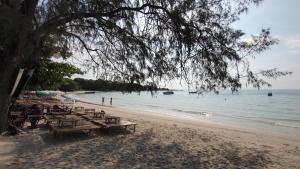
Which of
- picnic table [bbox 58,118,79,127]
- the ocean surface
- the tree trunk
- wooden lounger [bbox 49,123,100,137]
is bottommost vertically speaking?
the ocean surface

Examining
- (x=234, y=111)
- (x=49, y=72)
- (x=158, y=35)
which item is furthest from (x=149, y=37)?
(x=234, y=111)

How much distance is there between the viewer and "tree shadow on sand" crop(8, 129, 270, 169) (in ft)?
19.6

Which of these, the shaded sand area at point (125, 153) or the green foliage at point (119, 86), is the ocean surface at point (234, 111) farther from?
the shaded sand area at point (125, 153)

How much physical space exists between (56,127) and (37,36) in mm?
2920

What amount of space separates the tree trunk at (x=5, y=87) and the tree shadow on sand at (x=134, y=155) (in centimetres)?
193

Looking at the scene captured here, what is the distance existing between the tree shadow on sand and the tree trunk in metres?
1.93

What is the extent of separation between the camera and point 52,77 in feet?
53.6

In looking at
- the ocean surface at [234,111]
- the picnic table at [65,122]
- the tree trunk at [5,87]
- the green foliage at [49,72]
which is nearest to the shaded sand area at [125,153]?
the picnic table at [65,122]

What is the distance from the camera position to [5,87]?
322 inches

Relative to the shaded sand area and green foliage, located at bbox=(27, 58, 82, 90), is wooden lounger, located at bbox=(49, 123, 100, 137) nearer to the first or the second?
the shaded sand area

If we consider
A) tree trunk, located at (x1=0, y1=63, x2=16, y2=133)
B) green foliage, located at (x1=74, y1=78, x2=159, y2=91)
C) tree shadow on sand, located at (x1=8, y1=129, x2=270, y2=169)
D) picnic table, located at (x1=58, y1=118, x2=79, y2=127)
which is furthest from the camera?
picnic table, located at (x1=58, y1=118, x2=79, y2=127)

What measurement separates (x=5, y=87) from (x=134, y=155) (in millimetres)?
4197

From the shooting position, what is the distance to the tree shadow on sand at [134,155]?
5.98 meters

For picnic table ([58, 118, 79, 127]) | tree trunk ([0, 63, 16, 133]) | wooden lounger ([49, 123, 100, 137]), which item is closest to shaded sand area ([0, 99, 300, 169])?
wooden lounger ([49, 123, 100, 137])
